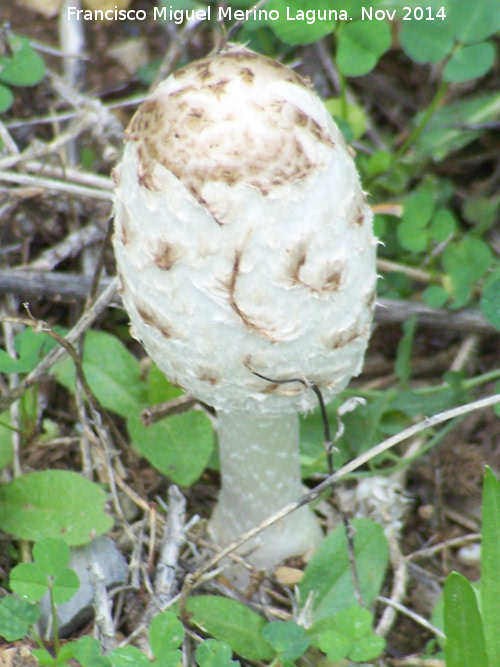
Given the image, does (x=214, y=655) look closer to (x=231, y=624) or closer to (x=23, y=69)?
(x=231, y=624)

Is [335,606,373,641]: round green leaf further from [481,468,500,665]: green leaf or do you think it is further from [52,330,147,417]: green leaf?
[52,330,147,417]: green leaf

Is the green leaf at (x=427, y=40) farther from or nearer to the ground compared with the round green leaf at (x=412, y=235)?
farther from the ground

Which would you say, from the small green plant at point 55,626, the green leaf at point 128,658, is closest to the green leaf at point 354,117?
the small green plant at point 55,626

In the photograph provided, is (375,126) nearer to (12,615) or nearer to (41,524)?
(41,524)

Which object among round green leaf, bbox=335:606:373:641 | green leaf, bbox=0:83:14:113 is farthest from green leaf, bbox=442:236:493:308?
green leaf, bbox=0:83:14:113

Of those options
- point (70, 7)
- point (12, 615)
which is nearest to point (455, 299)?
point (12, 615)

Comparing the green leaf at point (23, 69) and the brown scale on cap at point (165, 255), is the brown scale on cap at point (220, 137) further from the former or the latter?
the green leaf at point (23, 69)
